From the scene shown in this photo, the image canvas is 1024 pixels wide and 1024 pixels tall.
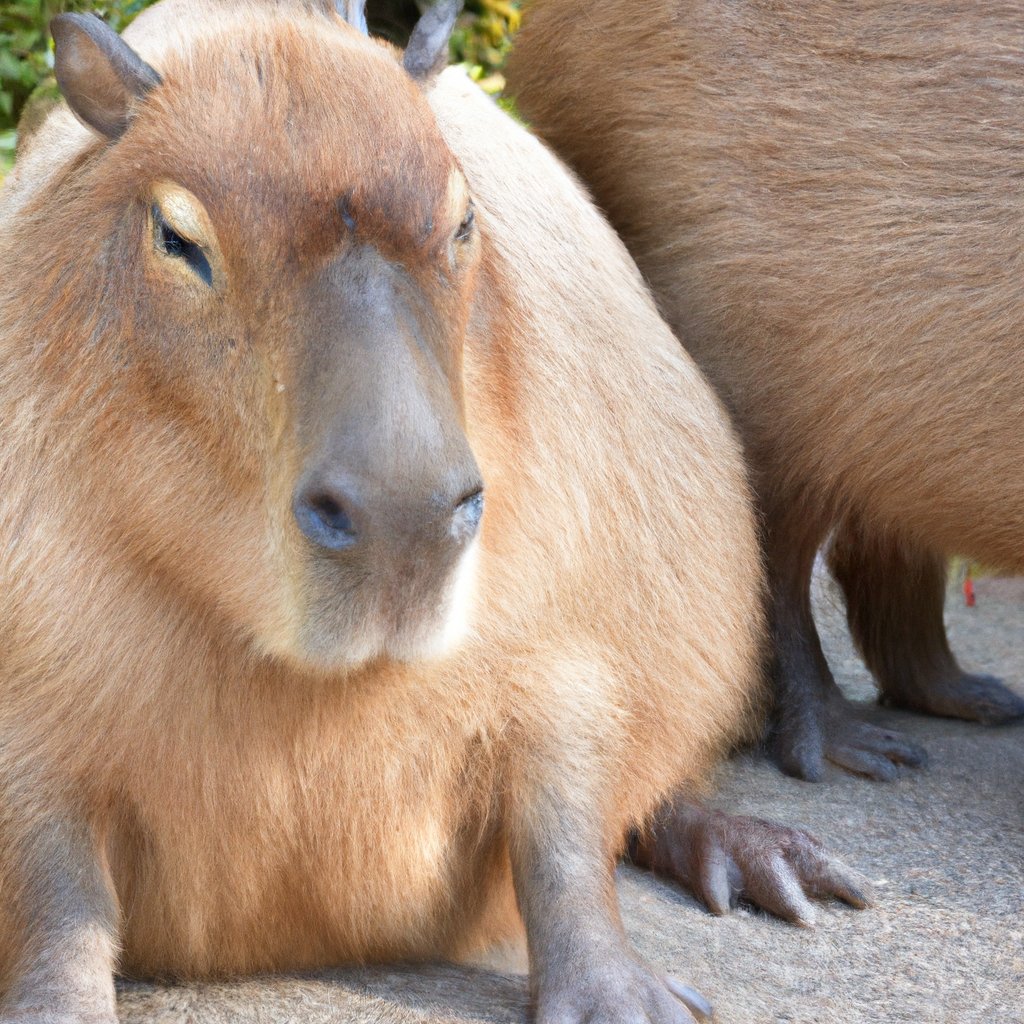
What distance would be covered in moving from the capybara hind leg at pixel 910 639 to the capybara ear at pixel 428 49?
1.94 metres

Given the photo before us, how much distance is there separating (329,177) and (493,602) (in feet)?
2.43

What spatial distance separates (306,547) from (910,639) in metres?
2.51

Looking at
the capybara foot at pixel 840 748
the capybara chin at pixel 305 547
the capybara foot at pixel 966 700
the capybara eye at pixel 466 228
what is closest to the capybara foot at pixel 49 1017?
the capybara chin at pixel 305 547

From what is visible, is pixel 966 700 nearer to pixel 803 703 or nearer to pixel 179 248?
pixel 803 703

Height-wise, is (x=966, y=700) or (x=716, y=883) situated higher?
(x=716, y=883)

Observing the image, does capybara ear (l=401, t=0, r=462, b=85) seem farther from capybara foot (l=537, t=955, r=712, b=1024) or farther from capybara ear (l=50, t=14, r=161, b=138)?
capybara foot (l=537, t=955, r=712, b=1024)

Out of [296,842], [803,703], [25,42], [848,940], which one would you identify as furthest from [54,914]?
[25,42]

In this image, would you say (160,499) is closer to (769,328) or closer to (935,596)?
(769,328)

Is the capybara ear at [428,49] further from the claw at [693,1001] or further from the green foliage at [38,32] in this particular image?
the green foliage at [38,32]

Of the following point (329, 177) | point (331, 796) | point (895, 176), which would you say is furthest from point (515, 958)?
point (895, 176)

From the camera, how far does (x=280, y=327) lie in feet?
6.98

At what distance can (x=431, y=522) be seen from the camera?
199cm

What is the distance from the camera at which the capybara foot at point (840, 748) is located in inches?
Result: 145

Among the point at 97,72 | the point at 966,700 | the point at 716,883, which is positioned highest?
the point at 97,72
